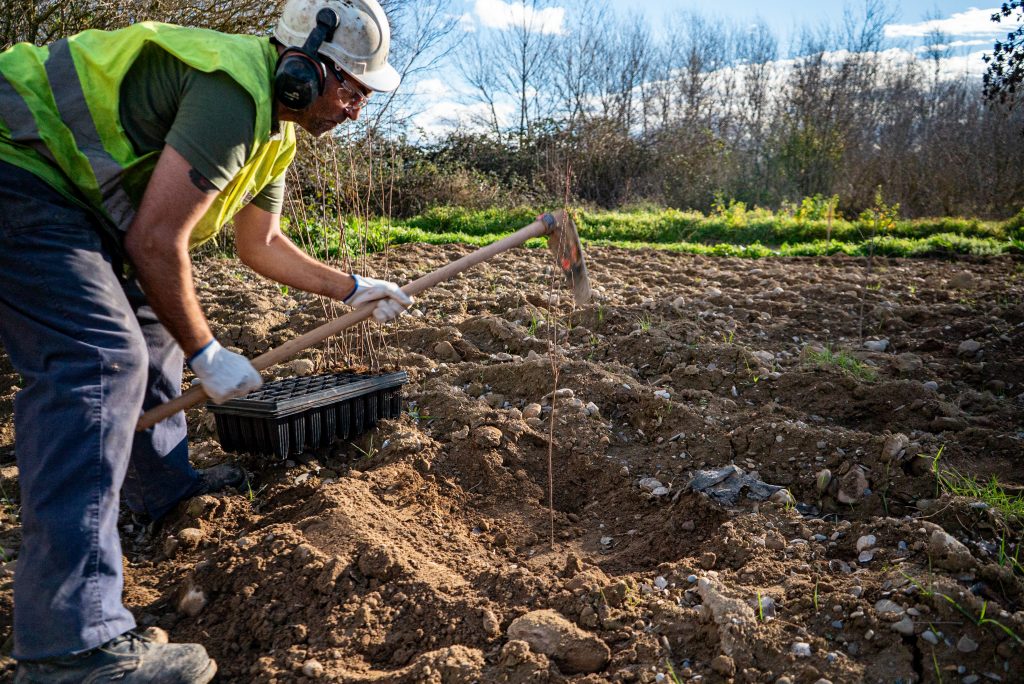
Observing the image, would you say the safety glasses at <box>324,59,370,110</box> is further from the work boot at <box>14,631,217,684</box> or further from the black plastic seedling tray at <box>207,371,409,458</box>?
the work boot at <box>14,631,217,684</box>

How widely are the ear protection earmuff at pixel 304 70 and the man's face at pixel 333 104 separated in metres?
0.05

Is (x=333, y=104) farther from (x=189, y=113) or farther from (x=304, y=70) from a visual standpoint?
(x=189, y=113)

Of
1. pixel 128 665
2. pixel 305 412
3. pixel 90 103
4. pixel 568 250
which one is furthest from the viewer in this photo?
pixel 568 250

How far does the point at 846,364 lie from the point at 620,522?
4.58ft

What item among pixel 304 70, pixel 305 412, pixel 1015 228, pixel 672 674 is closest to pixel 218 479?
pixel 305 412

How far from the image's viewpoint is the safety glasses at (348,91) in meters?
2.00

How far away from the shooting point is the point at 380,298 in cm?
252

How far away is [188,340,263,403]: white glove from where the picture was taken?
75.7 inches

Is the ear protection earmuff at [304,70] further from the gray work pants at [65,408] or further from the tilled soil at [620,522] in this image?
the tilled soil at [620,522]

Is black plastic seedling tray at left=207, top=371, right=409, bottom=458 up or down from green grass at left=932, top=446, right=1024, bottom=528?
up

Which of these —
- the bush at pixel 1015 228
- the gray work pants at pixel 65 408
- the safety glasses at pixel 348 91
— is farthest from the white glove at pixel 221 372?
the bush at pixel 1015 228

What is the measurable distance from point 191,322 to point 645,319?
8.84 ft

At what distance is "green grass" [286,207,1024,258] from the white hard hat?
421cm

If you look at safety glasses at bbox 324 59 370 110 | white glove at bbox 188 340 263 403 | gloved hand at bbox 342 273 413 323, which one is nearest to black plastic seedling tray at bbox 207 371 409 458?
→ gloved hand at bbox 342 273 413 323
